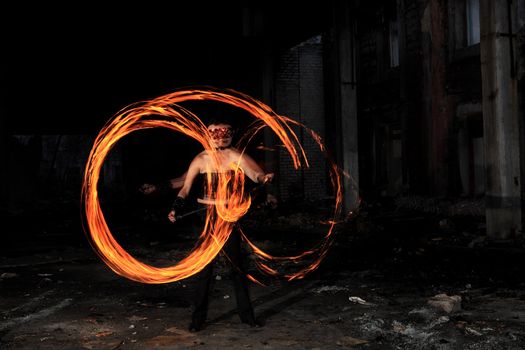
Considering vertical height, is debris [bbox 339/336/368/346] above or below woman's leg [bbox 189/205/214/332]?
below

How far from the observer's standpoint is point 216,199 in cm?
641

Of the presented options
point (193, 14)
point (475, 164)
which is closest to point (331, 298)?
point (475, 164)

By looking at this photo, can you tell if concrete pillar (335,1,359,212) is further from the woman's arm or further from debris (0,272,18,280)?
the woman's arm

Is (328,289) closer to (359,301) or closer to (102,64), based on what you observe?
(359,301)

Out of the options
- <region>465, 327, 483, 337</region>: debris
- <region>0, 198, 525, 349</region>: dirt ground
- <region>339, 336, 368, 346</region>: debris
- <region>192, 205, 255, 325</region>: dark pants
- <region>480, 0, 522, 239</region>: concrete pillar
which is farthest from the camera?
<region>480, 0, 522, 239</region>: concrete pillar

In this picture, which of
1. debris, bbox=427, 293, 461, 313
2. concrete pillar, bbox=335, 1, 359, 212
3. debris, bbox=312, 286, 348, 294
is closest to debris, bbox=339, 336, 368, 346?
debris, bbox=427, 293, 461, 313

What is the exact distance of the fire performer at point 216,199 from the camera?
6168 mm

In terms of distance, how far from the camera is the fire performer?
6168mm

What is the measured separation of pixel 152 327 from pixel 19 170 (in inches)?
758

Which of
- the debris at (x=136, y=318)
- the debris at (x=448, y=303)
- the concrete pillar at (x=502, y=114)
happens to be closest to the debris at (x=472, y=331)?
the debris at (x=448, y=303)

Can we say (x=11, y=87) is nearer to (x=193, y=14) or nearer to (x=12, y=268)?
(x=193, y=14)

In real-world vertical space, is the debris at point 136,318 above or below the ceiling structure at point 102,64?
below

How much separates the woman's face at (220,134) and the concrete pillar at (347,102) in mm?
7600

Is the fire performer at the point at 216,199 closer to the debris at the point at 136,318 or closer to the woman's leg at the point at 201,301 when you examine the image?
the woman's leg at the point at 201,301
